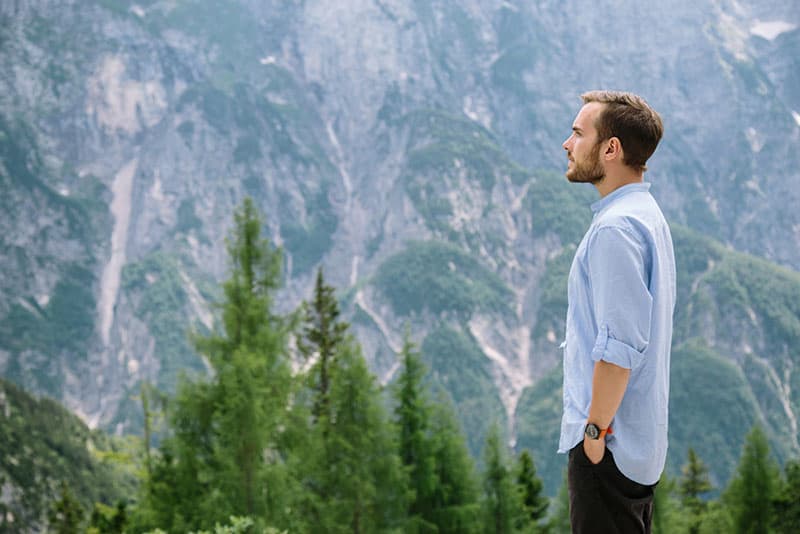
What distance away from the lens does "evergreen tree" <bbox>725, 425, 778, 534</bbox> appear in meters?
35.0

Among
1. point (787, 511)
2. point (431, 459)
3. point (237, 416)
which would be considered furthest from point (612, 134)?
point (787, 511)

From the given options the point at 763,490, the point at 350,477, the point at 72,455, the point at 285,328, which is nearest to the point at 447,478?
the point at 350,477

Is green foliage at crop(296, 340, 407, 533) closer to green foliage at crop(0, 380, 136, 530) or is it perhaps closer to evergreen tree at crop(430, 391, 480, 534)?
evergreen tree at crop(430, 391, 480, 534)

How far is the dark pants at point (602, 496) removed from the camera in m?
5.41

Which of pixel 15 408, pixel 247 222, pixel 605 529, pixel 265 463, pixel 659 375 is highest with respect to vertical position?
pixel 15 408

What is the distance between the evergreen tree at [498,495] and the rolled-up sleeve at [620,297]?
85.3 ft

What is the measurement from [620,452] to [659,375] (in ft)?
1.64

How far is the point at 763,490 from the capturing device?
3516cm

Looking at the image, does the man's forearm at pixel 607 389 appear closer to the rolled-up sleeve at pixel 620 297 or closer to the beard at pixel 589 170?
the rolled-up sleeve at pixel 620 297

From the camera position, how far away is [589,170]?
228 inches

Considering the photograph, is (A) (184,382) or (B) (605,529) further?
(A) (184,382)

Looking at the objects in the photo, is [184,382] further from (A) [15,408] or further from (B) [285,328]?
(A) [15,408]

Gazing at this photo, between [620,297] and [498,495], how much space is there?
26.4 meters

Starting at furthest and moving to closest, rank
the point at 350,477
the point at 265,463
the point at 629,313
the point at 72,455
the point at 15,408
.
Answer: the point at 15,408
the point at 72,455
the point at 350,477
the point at 265,463
the point at 629,313
